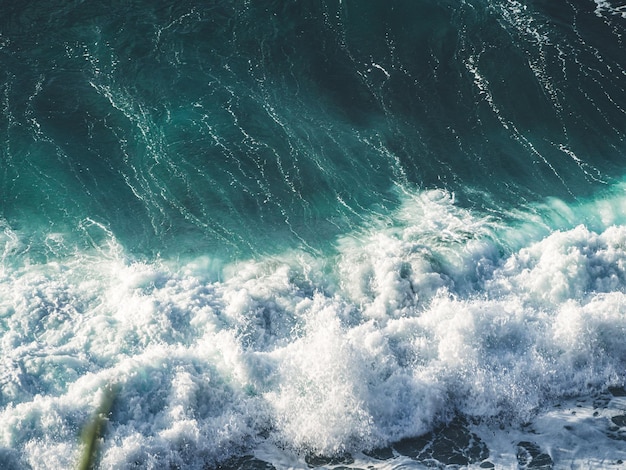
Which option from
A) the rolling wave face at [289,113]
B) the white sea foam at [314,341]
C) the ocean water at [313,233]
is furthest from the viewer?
the rolling wave face at [289,113]

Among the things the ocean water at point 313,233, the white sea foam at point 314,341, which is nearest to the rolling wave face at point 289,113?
the ocean water at point 313,233

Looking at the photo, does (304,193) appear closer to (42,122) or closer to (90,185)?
(90,185)

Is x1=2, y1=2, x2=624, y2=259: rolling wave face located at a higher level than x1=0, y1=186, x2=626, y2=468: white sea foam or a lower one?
higher

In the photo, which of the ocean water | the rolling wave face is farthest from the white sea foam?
the rolling wave face

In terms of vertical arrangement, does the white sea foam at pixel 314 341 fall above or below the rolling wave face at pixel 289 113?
below

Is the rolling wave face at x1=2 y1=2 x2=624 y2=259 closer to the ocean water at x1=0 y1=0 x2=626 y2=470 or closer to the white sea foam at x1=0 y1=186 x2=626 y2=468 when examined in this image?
the ocean water at x1=0 y1=0 x2=626 y2=470

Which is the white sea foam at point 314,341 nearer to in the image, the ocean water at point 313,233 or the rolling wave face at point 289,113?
the ocean water at point 313,233
